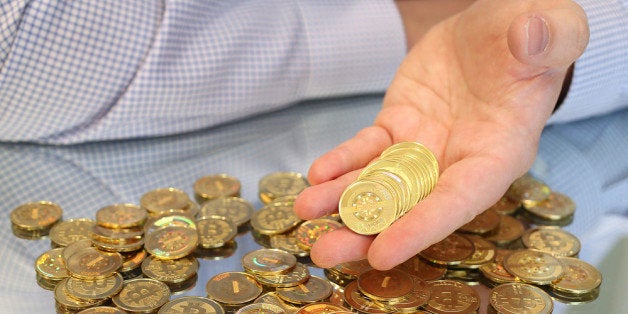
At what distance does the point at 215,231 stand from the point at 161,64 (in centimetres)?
39

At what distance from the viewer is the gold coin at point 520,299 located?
97cm

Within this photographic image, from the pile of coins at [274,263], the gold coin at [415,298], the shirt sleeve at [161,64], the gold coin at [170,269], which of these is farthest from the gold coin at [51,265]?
the gold coin at [415,298]

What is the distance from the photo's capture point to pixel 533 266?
1067mm

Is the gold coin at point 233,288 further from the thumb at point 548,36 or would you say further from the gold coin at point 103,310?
the thumb at point 548,36

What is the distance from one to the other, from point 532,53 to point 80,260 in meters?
0.66

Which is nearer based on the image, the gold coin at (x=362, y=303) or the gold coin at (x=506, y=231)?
the gold coin at (x=362, y=303)

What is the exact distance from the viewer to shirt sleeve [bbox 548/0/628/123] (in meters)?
1.45

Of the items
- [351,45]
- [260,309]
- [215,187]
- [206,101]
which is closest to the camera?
[260,309]

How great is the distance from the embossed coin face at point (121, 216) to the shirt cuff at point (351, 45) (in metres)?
0.52

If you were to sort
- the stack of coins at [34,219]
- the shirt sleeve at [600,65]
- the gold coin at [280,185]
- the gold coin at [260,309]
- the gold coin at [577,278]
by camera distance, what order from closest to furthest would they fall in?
the gold coin at [260,309] < the gold coin at [577,278] < the stack of coins at [34,219] < the gold coin at [280,185] < the shirt sleeve at [600,65]

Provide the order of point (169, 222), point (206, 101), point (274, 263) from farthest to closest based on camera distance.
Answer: point (206, 101)
point (169, 222)
point (274, 263)

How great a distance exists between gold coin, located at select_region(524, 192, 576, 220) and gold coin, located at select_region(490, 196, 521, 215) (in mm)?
18

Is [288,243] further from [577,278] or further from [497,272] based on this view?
[577,278]

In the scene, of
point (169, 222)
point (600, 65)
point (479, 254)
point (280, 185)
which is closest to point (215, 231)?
point (169, 222)
